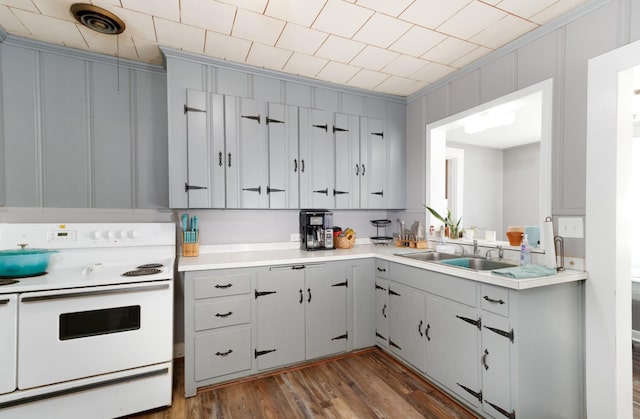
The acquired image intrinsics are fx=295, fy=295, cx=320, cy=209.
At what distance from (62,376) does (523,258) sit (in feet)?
9.37

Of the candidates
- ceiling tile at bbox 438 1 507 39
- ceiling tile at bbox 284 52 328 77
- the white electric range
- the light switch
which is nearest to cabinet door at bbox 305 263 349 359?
the white electric range

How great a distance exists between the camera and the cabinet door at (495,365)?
5.30ft

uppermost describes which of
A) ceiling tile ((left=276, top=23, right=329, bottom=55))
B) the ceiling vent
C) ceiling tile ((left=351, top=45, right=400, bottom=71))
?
ceiling tile ((left=351, top=45, right=400, bottom=71))

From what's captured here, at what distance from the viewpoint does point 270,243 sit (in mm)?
2861

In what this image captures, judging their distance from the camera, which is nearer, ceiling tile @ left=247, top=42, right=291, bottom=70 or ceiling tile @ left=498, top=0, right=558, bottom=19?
ceiling tile @ left=498, top=0, right=558, bottom=19

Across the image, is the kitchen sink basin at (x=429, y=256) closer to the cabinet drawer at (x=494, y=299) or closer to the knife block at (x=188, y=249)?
the cabinet drawer at (x=494, y=299)

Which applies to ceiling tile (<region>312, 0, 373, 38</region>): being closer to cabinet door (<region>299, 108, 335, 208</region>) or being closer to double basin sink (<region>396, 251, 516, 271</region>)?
cabinet door (<region>299, 108, 335, 208</region>)

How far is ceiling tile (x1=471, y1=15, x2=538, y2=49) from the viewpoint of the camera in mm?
1938

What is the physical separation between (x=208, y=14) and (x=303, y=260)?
5.89 ft

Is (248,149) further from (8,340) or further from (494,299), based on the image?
(494,299)

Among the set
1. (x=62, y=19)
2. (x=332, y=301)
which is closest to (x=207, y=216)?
(x=332, y=301)

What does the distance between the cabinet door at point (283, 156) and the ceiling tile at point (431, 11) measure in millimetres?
1215

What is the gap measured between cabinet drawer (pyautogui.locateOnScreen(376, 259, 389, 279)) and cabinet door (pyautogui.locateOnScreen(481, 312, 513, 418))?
0.89 m

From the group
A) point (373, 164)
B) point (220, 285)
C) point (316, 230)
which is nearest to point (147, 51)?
point (220, 285)
